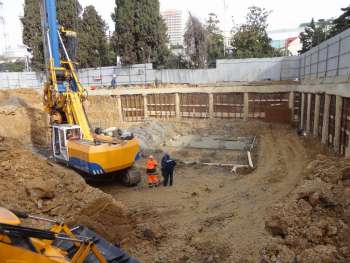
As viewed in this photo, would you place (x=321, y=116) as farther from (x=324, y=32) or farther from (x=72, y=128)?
(x=324, y=32)

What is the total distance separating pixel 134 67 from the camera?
3247 centimetres

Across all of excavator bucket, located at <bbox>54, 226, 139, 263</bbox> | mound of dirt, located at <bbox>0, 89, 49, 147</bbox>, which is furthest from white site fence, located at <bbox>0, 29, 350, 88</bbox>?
excavator bucket, located at <bbox>54, 226, 139, 263</bbox>

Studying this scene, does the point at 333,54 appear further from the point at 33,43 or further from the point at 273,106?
the point at 33,43

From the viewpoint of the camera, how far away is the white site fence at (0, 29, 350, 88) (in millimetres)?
18355

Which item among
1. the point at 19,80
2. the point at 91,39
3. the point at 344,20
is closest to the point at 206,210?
the point at 91,39

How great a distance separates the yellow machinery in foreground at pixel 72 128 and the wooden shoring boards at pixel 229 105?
38.2 ft

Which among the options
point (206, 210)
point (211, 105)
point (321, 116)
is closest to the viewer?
point (206, 210)

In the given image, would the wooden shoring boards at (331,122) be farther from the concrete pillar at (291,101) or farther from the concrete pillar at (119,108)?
the concrete pillar at (119,108)

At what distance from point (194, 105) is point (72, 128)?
13.1 meters

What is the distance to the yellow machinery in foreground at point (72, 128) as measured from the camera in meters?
9.78

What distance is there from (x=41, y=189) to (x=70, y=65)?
568 cm

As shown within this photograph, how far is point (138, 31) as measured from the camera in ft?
109

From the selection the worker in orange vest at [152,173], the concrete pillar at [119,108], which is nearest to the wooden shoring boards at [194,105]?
the concrete pillar at [119,108]

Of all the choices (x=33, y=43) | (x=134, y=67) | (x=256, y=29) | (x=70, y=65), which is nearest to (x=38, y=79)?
(x=33, y=43)
